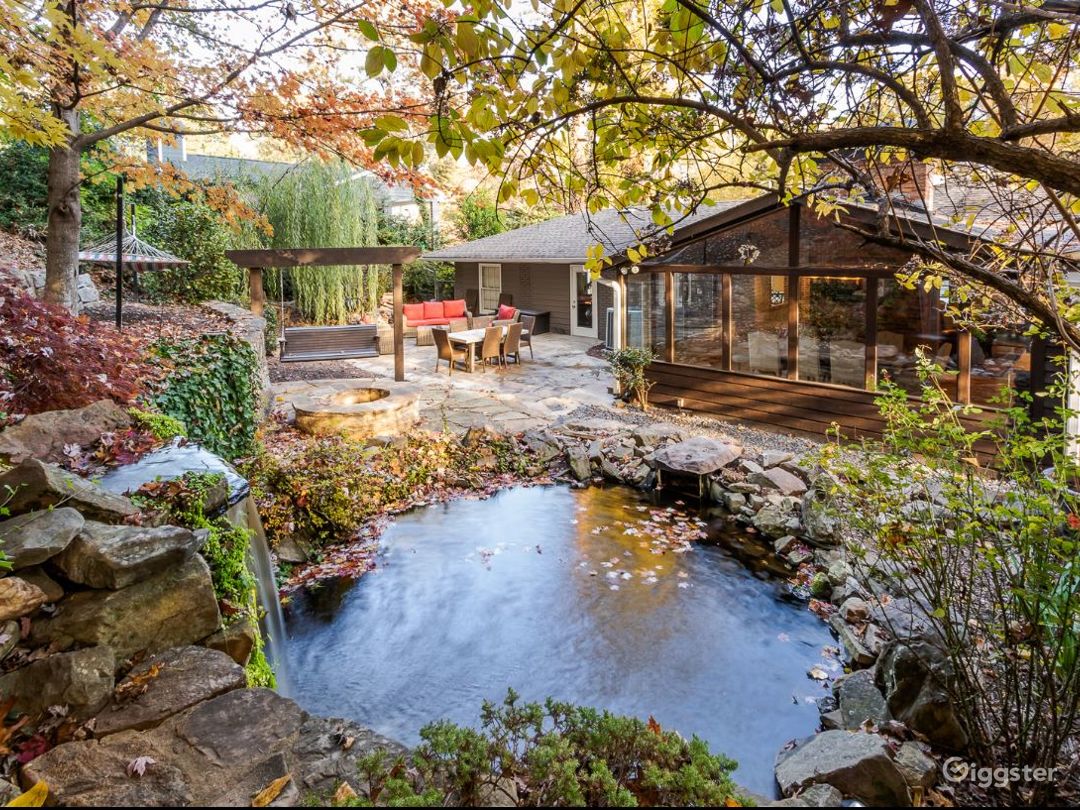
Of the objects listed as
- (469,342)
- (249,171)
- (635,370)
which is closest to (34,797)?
(635,370)

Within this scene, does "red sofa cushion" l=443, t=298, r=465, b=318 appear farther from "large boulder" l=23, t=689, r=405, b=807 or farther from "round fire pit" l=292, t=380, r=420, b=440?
"large boulder" l=23, t=689, r=405, b=807

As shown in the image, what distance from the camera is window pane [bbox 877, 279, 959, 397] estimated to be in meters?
8.25

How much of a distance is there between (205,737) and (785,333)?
30.0 ft

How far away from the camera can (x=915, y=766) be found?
311 cm

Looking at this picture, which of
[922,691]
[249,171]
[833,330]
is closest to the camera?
[922,691]

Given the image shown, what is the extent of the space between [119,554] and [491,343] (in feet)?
38.2

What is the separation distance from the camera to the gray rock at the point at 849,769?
2.82 metres

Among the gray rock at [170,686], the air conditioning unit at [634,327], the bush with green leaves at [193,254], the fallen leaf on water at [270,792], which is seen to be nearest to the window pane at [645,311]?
the air conditioning unit at [634,327]

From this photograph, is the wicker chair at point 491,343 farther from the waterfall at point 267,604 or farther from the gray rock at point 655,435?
the waterfall at point 267,604

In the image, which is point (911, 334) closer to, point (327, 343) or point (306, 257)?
point (306, 257)

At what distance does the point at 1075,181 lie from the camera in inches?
57.1

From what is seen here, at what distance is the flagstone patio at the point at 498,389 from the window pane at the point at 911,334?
430cm

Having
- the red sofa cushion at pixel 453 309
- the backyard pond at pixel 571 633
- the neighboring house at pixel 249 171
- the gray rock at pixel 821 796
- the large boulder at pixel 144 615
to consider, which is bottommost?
the backyard pond at pixel 571 633

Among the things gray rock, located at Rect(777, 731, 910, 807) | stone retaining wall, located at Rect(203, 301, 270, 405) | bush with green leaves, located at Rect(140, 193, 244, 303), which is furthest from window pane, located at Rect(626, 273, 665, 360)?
gray rock, located at Rect(777, 731, 910, 807)
